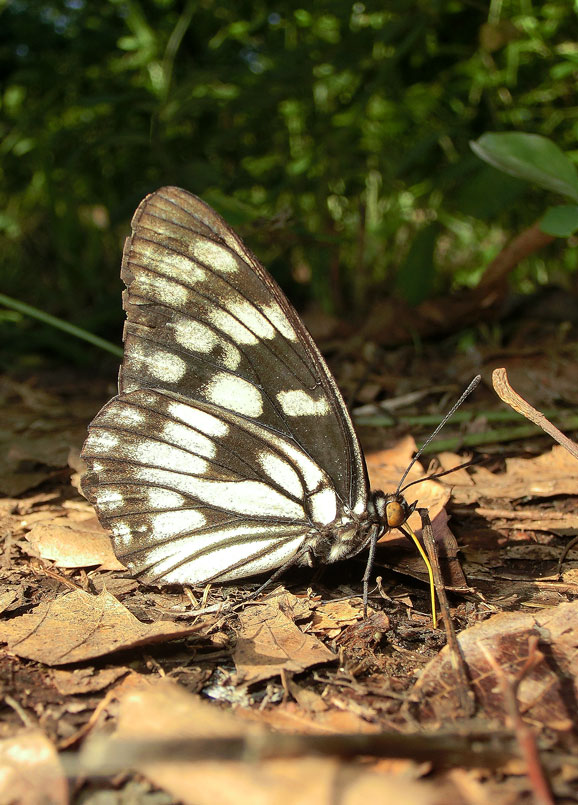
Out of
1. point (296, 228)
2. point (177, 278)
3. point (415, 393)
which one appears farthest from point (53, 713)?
point (296, 228)

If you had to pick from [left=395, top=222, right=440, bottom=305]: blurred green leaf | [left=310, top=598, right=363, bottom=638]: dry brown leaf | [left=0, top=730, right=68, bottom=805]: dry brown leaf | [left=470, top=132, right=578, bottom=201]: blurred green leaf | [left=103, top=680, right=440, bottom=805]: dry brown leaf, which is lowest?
[left=395, top=222, right=440, bottom=305]: blurred green leaf

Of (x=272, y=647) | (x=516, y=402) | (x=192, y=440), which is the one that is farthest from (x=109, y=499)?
(x=516, y=402)

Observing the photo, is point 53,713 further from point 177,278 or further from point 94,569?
point 177,278

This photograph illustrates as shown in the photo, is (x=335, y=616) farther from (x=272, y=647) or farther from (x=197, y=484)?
(x=197, y=484)

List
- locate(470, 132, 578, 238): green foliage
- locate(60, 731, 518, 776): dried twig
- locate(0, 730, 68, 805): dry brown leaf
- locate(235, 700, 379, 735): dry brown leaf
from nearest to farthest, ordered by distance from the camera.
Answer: locate(60, 731, 518, 776): dried twig < locate(0, 730, 68, 805): dry brown leaf < locate(235, 700, 379, 735): dry brown leaf < locate(470, 132, 578, 238): green foliage

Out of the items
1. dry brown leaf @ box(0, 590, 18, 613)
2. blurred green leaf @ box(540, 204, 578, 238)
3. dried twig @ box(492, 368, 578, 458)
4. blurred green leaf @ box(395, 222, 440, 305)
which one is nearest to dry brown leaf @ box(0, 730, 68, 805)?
dry brown leaf @ box(0, 590, 18, 613)

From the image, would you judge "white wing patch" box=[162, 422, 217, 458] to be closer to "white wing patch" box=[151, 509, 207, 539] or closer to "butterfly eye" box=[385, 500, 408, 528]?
"white wing patch" box=[151, 509, 207, 539]

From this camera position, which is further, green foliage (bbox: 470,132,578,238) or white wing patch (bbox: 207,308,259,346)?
green foliage (bbox: 470,132,578,238)
